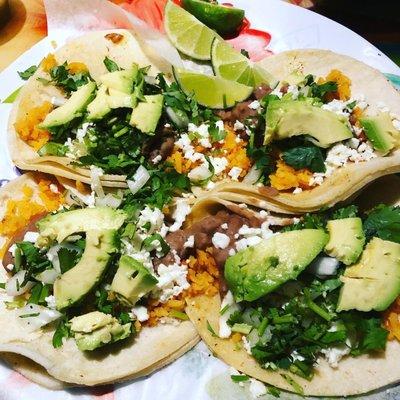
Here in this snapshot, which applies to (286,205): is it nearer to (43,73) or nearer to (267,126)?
(267,126)

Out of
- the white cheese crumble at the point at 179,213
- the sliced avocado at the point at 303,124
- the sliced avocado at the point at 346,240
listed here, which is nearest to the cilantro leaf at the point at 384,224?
the sliced avocado at the point at 346,240

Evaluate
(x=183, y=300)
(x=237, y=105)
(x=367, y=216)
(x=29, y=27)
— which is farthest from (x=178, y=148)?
(x=29, y=27)

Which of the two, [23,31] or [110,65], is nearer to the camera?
[110,65]

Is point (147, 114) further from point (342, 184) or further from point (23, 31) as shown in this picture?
point (23, 31)

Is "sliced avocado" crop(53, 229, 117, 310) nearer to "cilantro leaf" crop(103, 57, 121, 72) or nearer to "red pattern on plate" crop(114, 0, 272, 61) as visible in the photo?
"cilantro leaf" crop(103, 57, 121, 72)

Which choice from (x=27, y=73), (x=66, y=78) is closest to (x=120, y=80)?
(x=66, y=78)

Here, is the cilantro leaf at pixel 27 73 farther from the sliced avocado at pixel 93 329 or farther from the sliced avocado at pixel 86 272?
the sliced avocado at pixel 93 329
